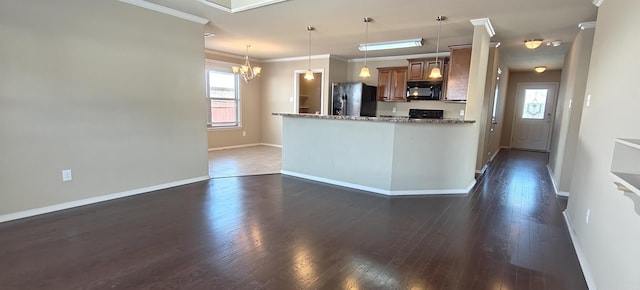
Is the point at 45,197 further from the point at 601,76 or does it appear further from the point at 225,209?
the point at 601,76

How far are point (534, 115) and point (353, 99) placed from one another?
6.02 meters

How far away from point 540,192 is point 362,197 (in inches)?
108

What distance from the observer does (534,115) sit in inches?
351

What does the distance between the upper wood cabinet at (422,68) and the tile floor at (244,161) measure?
11.2 ft

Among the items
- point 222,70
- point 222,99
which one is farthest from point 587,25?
point 222,99

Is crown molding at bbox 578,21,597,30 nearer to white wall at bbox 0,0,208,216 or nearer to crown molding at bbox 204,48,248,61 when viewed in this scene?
white wall at bbox 0,0,208,216

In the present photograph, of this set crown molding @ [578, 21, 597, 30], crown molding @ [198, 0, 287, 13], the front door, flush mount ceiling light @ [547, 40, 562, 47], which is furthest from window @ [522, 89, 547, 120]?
crown molding @ [198, 0, 287, 13]

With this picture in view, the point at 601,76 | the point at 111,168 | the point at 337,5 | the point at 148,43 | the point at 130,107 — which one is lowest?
the point at 111,168

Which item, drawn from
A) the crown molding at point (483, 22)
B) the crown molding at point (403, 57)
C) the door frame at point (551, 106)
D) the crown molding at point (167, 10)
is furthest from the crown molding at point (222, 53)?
the door frame at point (551, 106)

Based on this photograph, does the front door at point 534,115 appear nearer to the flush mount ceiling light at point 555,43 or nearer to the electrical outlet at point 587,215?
the flush mount ceiling light at point 555,43

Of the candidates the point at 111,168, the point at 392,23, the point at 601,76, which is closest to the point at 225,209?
the point at 111,168

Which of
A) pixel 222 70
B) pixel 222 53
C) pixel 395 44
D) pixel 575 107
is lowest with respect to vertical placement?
pixel 575 107

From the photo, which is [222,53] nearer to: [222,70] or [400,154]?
[222,70]

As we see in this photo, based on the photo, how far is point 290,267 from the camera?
2.17m
